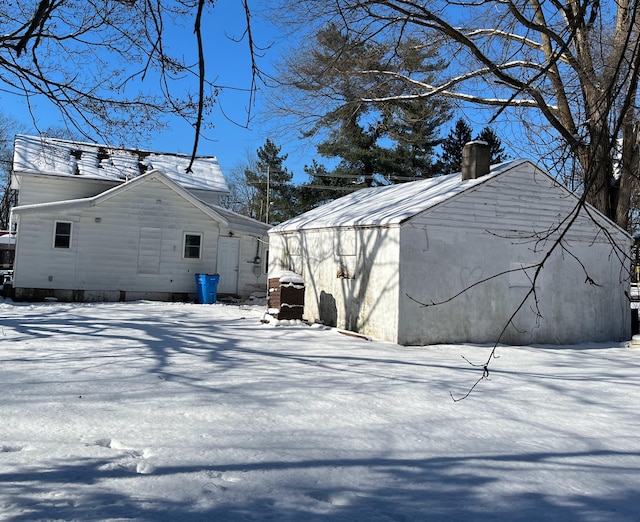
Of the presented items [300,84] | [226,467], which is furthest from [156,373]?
[300,84]

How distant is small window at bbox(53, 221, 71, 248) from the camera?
18891 mm

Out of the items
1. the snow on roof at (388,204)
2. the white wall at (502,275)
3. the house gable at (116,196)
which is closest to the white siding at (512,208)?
the white wall at (502,275)

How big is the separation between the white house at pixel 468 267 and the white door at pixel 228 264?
275 inches

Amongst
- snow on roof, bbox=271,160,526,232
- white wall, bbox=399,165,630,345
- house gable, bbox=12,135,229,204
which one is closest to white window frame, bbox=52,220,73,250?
house gable, bbox=12,135,229,204

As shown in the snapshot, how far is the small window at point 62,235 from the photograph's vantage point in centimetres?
1889

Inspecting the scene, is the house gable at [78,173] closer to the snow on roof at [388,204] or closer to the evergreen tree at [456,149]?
the snow on roof at [388,204]

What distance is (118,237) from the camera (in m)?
19.5

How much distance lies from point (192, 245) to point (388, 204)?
30.8 ft

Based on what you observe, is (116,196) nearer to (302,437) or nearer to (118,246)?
(118,246)

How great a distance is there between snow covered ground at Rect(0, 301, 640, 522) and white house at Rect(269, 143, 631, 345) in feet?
8.83

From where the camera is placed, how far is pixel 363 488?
3.60 m

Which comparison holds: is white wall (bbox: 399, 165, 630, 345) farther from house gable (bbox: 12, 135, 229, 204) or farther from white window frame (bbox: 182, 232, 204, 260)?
house gable (bbox: 12, 135, 229, 204)

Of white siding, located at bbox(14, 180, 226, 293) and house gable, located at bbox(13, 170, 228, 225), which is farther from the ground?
house gable, located at bbox(13, 170, 228, 225)

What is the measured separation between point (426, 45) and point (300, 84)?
128 inches
